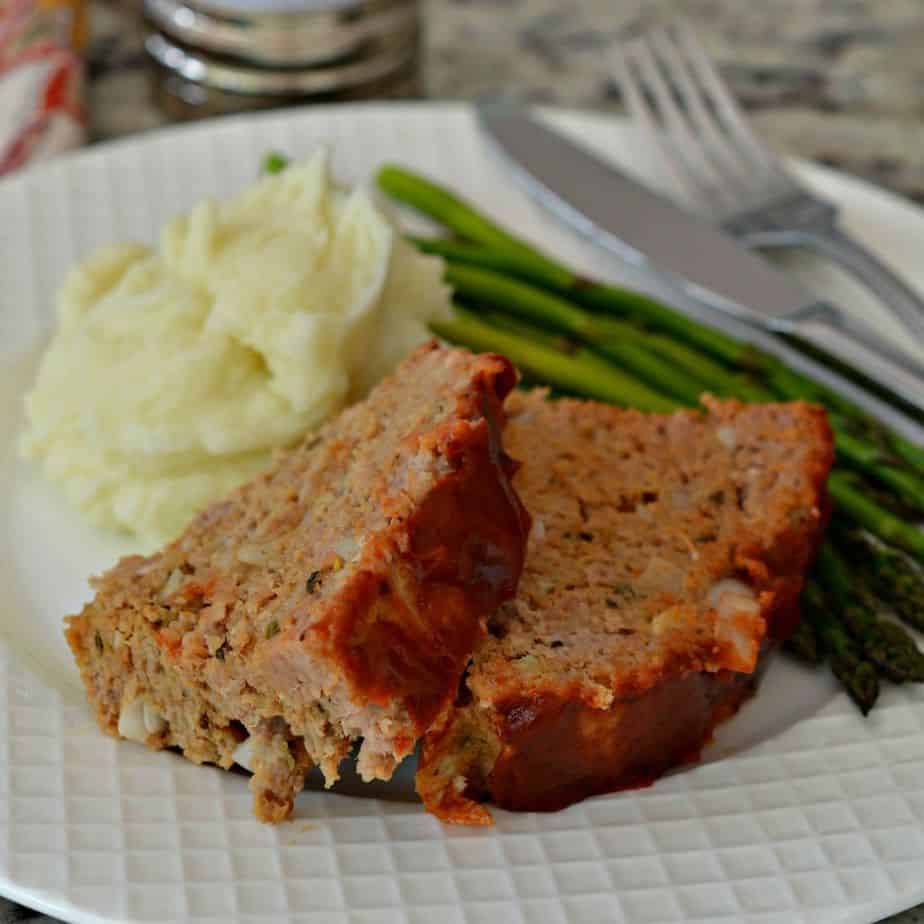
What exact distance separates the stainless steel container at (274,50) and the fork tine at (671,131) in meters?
0.99

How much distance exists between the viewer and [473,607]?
2.85 meters

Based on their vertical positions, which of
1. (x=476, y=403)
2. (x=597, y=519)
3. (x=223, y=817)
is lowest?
(x=223, y=817)

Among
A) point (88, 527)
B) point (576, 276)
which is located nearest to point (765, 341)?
point (576, 276)

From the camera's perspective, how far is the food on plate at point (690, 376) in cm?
341

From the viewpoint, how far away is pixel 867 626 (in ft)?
11.1

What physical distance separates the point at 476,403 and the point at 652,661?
0.68 meters

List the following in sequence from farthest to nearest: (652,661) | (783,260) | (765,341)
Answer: (783,260), (765,341), (652,661)

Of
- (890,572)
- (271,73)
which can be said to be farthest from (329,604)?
(271,73)

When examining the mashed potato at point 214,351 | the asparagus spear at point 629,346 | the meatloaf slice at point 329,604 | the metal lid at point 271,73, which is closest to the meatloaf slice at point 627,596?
the meatloaf slice at point 329,604

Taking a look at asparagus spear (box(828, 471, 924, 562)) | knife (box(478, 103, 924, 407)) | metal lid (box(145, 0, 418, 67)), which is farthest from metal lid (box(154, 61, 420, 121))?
asparagus spear (box(828, 471, 924, 562))

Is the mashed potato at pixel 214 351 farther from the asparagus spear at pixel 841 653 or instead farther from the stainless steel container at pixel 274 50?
the stainless steel container at pixel 274 50

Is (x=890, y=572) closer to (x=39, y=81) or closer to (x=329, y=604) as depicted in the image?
(x=329, y=604)

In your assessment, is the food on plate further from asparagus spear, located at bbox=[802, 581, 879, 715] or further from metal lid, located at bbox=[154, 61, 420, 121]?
metal lid, located at bbox=[154, 61, 420, 121]

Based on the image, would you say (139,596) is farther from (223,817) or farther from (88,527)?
(88,527)
